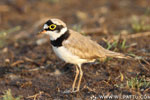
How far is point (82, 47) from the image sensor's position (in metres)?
4.64

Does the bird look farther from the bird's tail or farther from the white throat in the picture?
the bird's tail

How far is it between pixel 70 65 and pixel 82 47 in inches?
41.8

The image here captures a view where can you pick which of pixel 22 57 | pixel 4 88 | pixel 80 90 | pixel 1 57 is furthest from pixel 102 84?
pixel 1 57

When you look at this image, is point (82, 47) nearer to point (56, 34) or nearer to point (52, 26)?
point (56, 34)

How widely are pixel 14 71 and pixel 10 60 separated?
591 mm

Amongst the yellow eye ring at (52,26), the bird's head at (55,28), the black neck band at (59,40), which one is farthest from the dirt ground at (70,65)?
the yellow eye ring at (52,26)

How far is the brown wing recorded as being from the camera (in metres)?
4.55

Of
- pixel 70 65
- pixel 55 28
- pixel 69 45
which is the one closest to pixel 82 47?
pixel 69 45

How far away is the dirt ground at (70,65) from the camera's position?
4.51 m

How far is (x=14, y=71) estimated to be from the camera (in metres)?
5.55

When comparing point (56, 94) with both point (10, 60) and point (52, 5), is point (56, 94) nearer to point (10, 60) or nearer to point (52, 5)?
point (10, 60)

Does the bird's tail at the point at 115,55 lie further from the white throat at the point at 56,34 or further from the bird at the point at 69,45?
the white throat at the point at 56,34

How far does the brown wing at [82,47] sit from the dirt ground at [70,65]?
0.49 meters

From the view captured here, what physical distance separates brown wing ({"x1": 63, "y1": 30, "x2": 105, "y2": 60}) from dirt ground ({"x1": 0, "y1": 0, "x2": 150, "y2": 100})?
0.49 metres
